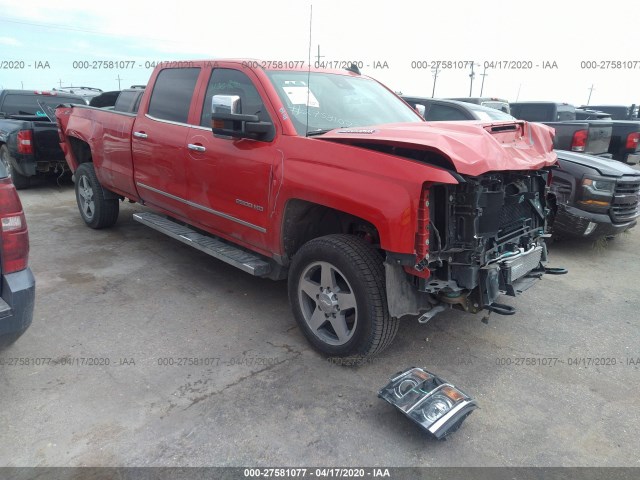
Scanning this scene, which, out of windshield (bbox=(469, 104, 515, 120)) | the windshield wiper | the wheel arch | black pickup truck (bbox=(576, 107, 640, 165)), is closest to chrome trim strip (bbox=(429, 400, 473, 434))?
the wheel arch

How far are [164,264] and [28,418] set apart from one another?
8.21ft

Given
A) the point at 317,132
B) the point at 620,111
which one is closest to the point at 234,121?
the point at 317,132

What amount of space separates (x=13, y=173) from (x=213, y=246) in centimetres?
630

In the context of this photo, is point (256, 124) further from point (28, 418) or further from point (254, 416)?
point (28, 418)

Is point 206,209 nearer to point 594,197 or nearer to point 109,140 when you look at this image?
point 109,140

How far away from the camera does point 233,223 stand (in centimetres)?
395

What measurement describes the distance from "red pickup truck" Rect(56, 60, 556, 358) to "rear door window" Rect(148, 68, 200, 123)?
2 cm

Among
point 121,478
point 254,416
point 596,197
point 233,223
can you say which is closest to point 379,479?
point 254,416

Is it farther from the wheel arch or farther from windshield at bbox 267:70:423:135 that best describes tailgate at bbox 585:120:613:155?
the wheel arch

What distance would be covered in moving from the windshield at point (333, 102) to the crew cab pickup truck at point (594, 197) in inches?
91.7

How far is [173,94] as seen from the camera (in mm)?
4586

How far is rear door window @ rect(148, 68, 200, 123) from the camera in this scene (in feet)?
14.4

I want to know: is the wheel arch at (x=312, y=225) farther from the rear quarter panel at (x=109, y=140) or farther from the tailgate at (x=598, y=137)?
the tailgate at (x=598, y=137)

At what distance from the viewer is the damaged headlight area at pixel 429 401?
256 centimetres
